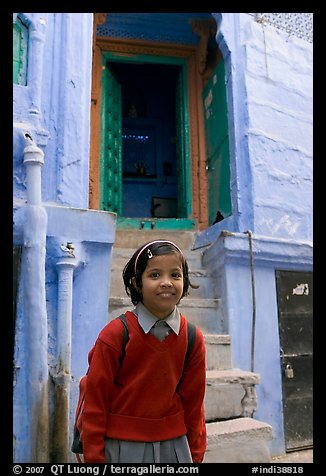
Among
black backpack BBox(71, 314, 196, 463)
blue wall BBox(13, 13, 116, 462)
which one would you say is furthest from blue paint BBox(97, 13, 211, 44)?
black backpack BBox(71, 314, 196, 463)

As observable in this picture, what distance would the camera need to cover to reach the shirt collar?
1679mm

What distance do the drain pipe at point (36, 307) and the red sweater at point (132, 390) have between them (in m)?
1.66

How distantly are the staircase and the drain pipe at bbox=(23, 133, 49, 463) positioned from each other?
0.81 m

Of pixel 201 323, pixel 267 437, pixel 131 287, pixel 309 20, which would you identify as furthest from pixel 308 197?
pixel 131 287

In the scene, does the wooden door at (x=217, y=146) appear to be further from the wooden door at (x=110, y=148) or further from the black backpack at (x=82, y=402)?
the black backpack at (x=82, y=402)

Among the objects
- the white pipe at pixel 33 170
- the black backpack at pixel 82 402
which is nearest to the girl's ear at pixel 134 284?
the black backpack at pixel 82 402

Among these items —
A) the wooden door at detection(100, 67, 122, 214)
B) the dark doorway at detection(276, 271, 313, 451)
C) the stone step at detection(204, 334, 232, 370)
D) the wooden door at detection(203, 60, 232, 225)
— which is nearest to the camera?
the stone step at detection(204, 334, 232, 370)

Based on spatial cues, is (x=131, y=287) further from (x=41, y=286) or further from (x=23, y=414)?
(x=23, y=414)

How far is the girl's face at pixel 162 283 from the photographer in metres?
1.66

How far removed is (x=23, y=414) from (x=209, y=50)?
5.85 meters

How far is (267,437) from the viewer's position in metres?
2.93

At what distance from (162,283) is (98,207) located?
176 inches

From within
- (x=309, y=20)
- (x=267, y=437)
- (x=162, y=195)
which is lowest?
(x=267, y=437)

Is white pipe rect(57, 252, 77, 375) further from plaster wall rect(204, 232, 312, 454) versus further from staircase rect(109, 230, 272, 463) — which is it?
plaster wall rect(204, 232, 312, 454)
